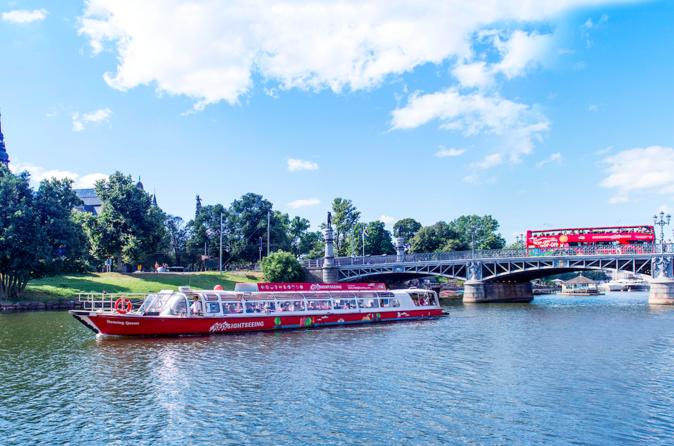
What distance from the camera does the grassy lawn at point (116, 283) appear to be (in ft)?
231

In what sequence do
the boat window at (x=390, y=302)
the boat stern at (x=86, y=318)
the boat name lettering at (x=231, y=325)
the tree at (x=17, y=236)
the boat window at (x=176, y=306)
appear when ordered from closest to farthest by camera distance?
1. the boat stern at (x=86, y=318)
2. the boat window at (x=176, y=306)
3. the boat name lettering at (x=231, y=325)
4. the boat window at (x=390, y=302)
5. the tree at (x=17, y=236)

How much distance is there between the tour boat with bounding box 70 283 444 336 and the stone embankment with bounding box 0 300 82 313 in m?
19.5

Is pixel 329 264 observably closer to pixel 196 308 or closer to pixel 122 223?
pixel 122 223

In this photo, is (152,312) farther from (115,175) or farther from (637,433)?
(115,175)

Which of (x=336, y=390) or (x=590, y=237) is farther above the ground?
(x=590, y=237)

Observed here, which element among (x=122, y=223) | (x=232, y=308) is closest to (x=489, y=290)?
(x=232, y=308)

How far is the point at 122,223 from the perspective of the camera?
293ft

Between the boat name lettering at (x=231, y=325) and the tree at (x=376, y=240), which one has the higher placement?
the tree at (x=376, y=240)

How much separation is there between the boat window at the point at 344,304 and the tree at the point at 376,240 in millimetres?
89512

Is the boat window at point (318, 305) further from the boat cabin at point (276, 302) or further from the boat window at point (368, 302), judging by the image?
the boat window at point (368, 302)

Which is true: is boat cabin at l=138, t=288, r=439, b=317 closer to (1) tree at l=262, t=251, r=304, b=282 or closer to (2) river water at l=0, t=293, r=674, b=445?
(2) river water at l=0, t=293, r=674, b=445

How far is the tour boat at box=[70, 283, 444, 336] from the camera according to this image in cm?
4109

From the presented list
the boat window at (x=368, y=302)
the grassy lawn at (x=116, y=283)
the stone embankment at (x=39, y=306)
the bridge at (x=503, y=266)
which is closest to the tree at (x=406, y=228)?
the bridge at (x=503, y=266)

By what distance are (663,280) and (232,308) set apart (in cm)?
6266
